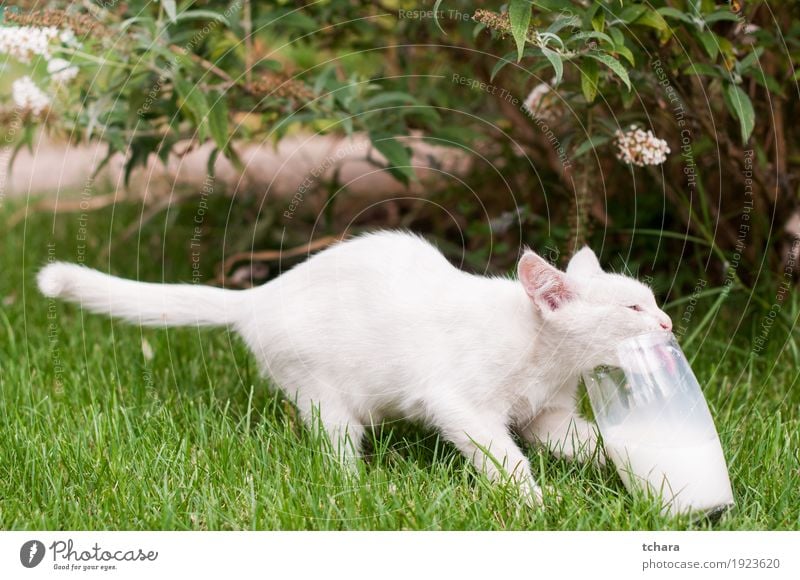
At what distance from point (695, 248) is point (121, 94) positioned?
1.74 metres

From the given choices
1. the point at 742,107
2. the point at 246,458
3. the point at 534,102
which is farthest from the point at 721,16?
the point at 246,458

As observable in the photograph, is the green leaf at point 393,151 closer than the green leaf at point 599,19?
No

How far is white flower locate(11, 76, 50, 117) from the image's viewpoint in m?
2.41

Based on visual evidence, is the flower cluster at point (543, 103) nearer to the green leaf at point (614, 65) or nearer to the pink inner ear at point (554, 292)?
the green leaf at point (614, 65)

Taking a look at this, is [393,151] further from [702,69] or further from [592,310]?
[592,310]

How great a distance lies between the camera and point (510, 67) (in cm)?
295

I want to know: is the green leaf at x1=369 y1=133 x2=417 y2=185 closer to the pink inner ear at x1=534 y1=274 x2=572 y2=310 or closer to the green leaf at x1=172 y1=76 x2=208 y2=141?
the green leaf at x1=172 y1=76 x2=208 y2=141

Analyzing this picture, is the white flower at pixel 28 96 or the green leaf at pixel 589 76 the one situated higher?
the green leaf at pixel 589 76

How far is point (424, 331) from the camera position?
187 cm

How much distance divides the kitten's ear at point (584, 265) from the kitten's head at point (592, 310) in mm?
36

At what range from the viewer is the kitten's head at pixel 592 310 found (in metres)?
1.72

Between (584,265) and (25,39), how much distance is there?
1349 mm

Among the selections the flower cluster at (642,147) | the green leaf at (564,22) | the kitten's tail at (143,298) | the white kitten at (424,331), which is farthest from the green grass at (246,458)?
the green leaf at (564,22)

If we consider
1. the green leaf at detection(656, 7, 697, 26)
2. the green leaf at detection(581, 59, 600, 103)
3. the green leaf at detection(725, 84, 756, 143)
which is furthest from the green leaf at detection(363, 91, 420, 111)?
the green leaf at detection(725, 84, 756, 143)
